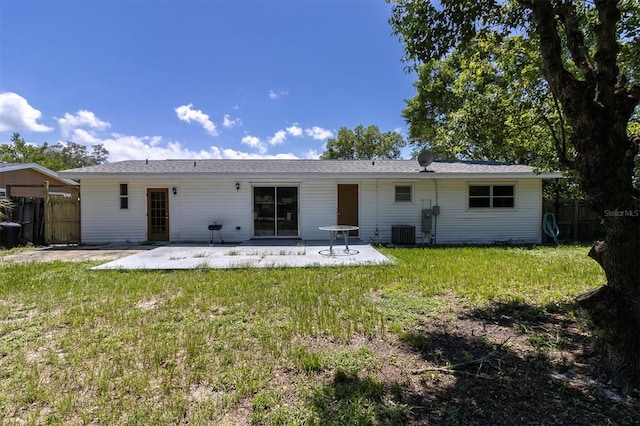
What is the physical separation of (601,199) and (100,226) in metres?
13.8

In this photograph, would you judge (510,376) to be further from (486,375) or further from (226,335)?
(226,335)

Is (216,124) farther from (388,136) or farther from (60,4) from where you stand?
(388,136)

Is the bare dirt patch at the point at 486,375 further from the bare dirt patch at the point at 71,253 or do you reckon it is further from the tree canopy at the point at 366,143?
the tree canopy at the point at 366,143

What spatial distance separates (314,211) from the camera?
38.6 feet

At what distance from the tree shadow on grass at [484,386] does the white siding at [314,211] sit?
8.20m

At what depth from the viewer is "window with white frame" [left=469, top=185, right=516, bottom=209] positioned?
39.0ft

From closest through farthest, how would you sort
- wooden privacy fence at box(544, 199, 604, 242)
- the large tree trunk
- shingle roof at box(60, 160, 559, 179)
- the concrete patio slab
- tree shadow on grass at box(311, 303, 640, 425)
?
1. tree shadow on grass at box(311, 303, 640, 425)
2. the large tree trunk
3. the concrete patio slab
4. shingle roof at box(60, 160, 559, 179)
5. wooden privacy fence at box(544, 199, 604, 242)

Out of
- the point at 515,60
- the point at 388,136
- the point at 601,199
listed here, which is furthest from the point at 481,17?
the point at 388,136

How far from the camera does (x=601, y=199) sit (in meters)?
2.55

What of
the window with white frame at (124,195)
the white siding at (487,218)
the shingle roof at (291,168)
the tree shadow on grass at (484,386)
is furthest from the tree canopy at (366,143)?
the tree shadow on grass at (484,386)

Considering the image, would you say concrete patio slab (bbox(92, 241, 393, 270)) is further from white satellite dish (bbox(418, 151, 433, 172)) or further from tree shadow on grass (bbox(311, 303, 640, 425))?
tree shadow on grass (bbox(311, 303, 640, 425))

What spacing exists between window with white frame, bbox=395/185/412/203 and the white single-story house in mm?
38

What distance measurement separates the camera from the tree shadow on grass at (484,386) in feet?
7.17

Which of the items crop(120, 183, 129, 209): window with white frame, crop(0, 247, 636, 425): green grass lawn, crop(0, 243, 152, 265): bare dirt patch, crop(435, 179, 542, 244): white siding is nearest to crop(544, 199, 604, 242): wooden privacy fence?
crop(435, 179, 542, 244): white siding
